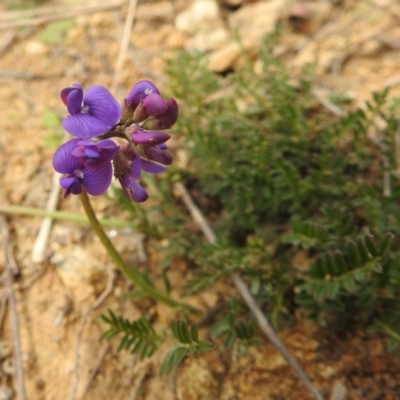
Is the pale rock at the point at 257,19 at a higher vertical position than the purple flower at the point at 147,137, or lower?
lower

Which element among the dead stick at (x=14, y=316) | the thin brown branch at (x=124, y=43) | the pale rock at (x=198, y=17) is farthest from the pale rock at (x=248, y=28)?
the dead stick at (x=14, y=316)

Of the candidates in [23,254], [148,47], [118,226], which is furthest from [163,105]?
[148,47]

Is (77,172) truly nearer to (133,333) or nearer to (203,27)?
(133,333)

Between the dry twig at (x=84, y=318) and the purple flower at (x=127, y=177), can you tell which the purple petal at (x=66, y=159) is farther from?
the dry twig at (x=84, y=318)

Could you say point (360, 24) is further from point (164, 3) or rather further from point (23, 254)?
point (23, 254)

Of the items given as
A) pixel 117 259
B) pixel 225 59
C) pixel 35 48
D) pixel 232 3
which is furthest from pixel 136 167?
pixel 232 3
